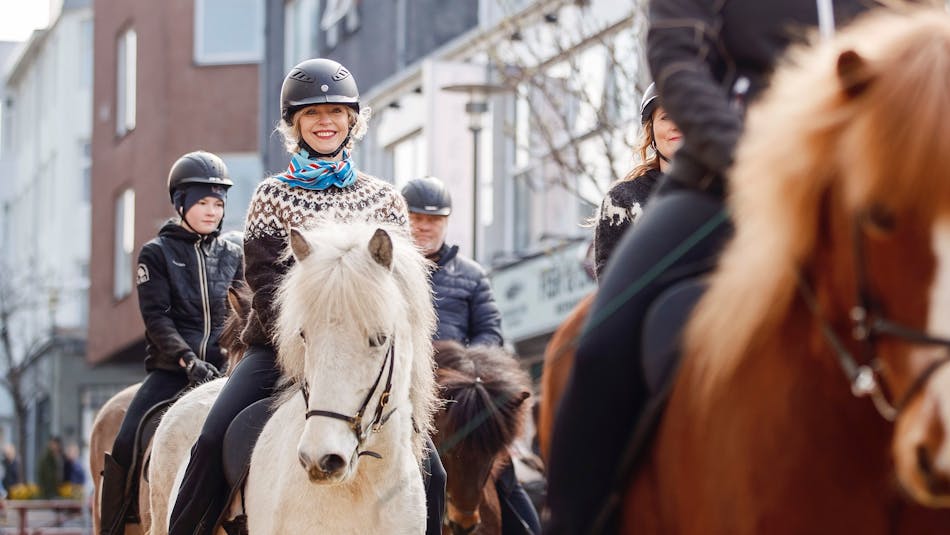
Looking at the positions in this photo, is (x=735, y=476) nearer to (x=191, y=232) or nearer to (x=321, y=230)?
(x=321, y=230)

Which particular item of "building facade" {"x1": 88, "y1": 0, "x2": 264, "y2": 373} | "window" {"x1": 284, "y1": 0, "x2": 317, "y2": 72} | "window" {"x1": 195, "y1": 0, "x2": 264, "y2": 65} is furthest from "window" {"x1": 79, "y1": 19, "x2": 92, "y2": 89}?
"window" {"x1": 284, "y1": 0, "x2": 317, "y2": 72}

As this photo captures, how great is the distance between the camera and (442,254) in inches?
449

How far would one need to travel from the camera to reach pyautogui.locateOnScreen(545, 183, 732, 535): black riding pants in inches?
170

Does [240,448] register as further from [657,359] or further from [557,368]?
[657,359]

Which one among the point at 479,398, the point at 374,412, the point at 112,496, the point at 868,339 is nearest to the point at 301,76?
the point at 374,412

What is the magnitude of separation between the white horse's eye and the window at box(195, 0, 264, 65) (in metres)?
37.6

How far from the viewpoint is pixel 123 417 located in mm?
12234

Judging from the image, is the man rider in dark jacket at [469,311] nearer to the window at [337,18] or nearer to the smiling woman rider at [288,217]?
the smiling woman rider at [288,217]

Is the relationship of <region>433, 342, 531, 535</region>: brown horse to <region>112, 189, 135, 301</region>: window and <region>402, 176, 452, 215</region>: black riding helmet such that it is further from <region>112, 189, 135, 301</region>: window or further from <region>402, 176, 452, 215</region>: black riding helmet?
<region>112, 189, 135, 301</region>: window

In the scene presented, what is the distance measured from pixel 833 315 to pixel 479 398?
6.40m

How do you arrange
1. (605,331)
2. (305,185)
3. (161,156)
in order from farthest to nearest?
(161,156), (305,185), (605,331)

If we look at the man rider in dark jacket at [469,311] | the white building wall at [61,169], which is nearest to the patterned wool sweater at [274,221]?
the man rider in dark jacket at [469,311]

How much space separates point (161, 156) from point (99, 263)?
19.3 feet

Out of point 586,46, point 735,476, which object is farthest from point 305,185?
point 586,46
